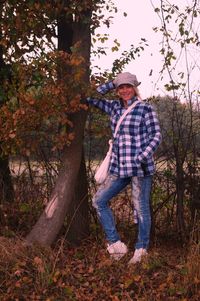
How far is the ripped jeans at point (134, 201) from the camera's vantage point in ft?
19.5

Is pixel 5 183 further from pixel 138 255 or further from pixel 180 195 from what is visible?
pixel 138 255

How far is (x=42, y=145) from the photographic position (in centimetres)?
737

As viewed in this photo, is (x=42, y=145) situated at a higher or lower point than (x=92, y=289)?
higher

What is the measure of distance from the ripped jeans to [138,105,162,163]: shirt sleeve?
1.06 ft

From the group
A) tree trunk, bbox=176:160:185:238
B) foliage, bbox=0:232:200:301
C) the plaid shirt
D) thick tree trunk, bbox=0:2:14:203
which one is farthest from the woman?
thick tree trunk, bbox=0:2:14:203

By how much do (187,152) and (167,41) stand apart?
1.63 m

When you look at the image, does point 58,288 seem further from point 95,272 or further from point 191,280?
point 191,280

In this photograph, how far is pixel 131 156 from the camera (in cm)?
583

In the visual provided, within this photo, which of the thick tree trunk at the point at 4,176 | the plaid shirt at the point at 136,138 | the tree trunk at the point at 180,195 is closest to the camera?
the plaid shirt at the point at 136,138

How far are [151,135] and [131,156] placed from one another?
307 millimetres

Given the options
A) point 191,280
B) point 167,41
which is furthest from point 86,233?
point 167,41

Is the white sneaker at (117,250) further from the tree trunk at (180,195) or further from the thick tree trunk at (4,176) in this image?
the thick tree trunk at (4,176)

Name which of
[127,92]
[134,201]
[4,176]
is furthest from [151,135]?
[4,176]

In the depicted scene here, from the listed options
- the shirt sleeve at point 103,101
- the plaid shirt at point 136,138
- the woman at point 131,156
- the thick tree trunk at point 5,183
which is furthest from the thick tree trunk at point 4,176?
the plaid shirt at point 136,138
